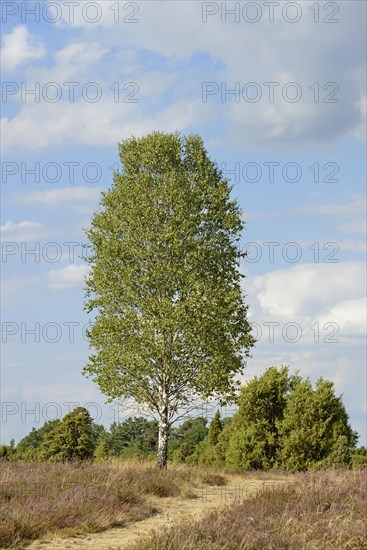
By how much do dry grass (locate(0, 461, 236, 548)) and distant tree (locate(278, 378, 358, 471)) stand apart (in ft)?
33.8

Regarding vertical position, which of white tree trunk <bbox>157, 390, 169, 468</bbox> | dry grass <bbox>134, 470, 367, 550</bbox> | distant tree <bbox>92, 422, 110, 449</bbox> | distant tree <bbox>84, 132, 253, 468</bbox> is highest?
distant tree <bbox>84, 132, 253, 468</bbox>

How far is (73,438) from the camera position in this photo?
1695 inches

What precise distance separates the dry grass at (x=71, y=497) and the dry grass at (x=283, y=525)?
8.67ft

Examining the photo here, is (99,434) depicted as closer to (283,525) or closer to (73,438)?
(73,438)

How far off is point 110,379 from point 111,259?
519 cm

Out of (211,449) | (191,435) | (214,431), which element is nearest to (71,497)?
→ (211,449)

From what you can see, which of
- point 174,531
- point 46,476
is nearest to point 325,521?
point 174,531

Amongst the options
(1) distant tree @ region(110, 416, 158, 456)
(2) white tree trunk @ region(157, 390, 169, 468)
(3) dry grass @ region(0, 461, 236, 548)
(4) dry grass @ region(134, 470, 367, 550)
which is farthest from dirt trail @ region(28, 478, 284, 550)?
(1) distant tree @ region(110, 416, 158, 456)

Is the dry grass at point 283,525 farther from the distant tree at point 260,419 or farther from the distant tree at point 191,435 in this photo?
the distant tree at point 191,435

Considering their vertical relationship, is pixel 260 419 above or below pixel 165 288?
below

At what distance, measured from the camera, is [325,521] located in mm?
11891

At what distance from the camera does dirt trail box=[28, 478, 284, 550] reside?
1179cm

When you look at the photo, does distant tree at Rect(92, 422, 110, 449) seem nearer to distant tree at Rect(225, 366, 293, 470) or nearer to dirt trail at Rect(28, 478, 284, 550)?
distant tree at Rect(225, 366, 293, 470)

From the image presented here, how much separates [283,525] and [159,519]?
4079mm
